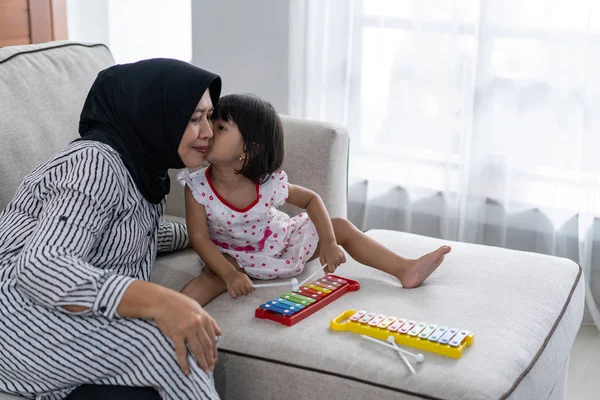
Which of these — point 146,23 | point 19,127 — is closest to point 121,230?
point 19,127

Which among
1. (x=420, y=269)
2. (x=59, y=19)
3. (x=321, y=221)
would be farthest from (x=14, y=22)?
(x=420, y=269)

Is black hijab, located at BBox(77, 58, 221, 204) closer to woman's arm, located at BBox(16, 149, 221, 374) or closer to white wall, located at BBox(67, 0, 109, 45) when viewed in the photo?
woman's arm, located at BBox(16, 149, 221, 374)

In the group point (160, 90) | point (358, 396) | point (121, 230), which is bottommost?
point (358, 396)

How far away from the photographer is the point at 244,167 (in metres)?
1.83

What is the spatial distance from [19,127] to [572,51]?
1.58 metres

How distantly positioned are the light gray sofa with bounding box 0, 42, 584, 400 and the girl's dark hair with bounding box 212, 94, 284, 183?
0.78ft

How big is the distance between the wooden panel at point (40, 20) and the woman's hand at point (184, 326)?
178 cm

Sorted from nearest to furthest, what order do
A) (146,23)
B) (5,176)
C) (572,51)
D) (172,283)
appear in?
(5,176) < (172,283) < (572,51) < (146,23)

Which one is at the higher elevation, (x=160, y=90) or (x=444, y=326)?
(x=160, y=90)

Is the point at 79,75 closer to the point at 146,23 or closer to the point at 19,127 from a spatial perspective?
the point at 19,127

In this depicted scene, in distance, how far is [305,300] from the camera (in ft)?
5.49

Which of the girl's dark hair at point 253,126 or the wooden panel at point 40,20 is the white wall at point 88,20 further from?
the girl's dark hair at point 253,126

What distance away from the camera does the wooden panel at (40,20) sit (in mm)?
2803

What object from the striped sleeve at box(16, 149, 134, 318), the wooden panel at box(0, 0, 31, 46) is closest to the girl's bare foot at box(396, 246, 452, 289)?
the striped sleeve at box(16, 149, 134, 318)
